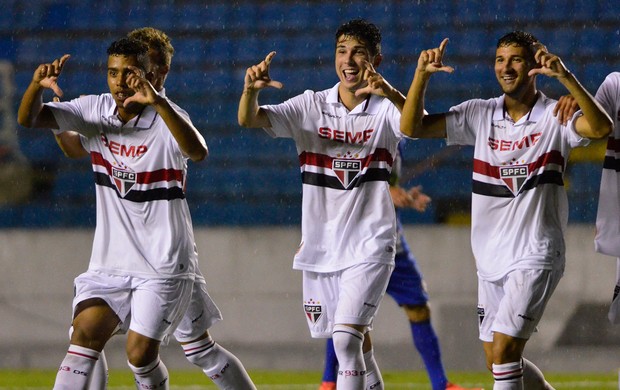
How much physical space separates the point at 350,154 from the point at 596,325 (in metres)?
3.65

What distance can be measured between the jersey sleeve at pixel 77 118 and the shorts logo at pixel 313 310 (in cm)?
114

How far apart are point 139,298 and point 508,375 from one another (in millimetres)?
1475

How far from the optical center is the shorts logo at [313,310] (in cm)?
520

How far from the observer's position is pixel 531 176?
488 centimetres

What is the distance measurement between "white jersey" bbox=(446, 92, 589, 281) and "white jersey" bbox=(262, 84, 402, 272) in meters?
0.38

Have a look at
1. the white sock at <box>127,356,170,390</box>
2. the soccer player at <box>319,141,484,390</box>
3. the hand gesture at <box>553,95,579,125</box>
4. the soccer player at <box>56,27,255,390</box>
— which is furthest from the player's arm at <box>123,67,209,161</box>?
the soccer player at <box>319,141,484,390</box>

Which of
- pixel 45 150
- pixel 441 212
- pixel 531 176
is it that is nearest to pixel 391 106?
pixel 531 176

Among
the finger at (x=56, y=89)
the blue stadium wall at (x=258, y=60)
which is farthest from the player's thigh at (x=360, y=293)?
the blue stadium wall at (x=258, y=60)

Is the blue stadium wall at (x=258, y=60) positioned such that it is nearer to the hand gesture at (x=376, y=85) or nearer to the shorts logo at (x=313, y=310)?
the shorts logo at (x=313, y=310)

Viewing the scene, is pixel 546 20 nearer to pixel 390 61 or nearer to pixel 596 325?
pixel 390 61

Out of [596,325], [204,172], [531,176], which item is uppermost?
[531,176]

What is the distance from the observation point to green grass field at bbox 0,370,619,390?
755cm

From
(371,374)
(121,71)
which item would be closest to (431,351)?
(371,374)

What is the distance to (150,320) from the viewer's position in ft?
15.7
